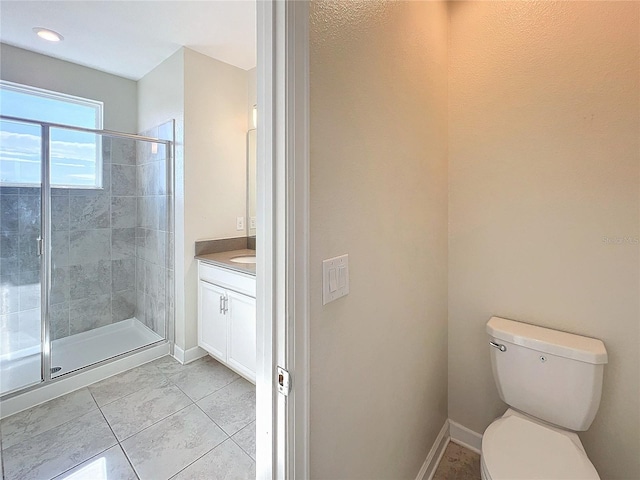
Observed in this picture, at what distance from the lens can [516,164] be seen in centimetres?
138

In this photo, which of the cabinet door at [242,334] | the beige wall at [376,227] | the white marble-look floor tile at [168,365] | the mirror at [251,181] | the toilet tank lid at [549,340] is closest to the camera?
the beige wall at [376,227]

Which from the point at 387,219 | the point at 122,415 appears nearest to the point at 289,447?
the point at 387,219

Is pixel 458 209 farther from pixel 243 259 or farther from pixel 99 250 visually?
pixel 99 250

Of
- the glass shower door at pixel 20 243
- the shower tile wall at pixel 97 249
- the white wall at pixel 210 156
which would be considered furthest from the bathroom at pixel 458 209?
the shower tile wall at pixel 97 249

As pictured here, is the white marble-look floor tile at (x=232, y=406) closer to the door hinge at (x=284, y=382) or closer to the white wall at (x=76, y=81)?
the door hinge at (x=284, y=382)

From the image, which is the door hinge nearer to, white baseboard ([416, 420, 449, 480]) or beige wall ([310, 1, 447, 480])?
beige wall ([310, 1, 447, 480])

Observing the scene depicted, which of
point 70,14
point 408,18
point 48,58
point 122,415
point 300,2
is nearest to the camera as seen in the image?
point 300,2

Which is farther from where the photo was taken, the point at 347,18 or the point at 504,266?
the point at 504,266

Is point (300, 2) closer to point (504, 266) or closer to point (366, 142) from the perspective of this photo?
point (366, 142)

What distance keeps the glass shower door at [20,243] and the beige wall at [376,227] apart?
249 centimetres

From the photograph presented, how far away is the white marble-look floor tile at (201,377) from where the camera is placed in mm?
2084

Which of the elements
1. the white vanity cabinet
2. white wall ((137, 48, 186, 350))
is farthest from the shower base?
the white vanity cabinet

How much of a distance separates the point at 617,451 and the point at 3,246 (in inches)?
152

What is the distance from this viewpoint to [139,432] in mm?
1676
